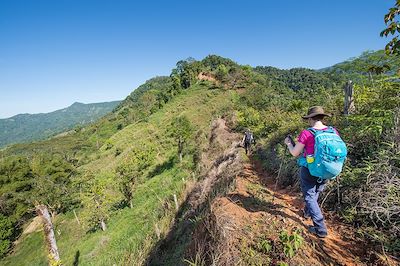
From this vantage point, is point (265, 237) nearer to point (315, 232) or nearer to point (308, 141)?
point (315, 232)

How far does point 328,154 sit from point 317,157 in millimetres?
148

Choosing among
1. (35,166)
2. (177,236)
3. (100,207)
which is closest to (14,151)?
(35,166)

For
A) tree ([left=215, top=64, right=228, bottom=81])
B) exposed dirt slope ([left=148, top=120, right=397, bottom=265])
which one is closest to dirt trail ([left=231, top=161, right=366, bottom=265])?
exposed dirt slope ([left=148, top=120, right=397, bottom=265])

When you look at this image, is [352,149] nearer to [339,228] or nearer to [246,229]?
[339,228]

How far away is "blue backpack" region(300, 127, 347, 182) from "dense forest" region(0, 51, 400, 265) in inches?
43.8

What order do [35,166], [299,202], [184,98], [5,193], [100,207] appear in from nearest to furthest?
1. [299,202]
2. [100,207]
3. [5,193]
4. [35,166]
5. [184,98]

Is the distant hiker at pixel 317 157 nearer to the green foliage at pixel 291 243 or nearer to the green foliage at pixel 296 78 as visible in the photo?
the green foliage at pixel 291 243

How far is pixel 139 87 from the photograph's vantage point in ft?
634

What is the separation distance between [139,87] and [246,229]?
200 metres

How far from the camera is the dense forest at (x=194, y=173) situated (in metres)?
4.23

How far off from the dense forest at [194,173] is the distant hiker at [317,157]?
2.88ft

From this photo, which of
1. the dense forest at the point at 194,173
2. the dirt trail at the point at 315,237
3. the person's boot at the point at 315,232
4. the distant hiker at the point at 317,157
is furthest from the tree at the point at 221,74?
the person's boot at the point at 315,232

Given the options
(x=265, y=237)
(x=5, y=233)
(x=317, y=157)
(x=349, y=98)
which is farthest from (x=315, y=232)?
(x=5, y=233)

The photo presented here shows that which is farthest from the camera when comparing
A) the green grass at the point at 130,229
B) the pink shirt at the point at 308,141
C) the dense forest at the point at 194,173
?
the green grass at the point at 130,229
